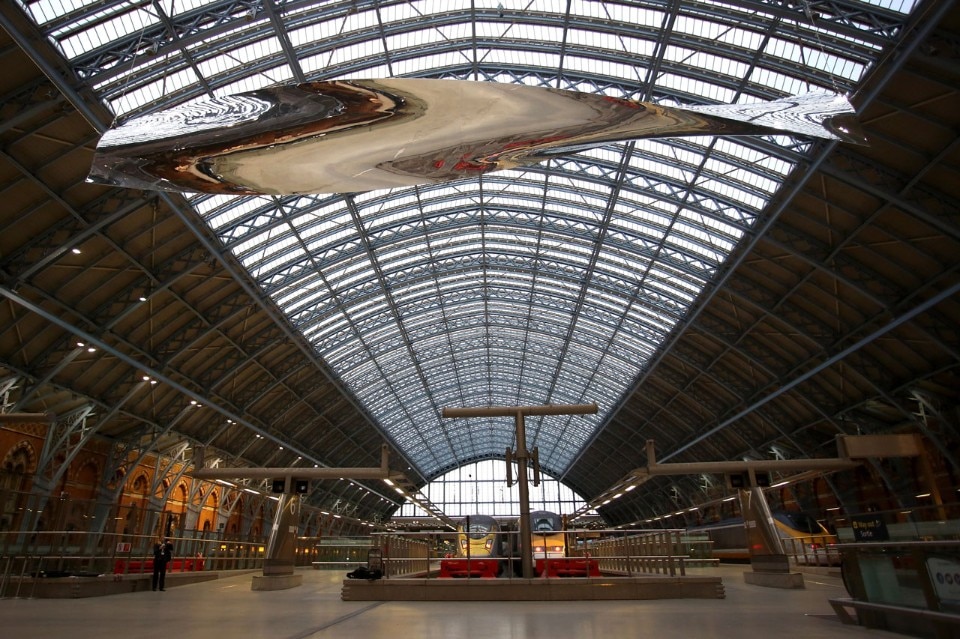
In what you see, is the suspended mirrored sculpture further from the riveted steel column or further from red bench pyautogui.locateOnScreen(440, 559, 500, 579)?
red bench pyautogui.locateOnScreen(440, 559, 500, 579)

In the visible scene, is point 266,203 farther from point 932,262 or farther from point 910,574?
point 932,262

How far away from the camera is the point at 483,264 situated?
4425 centimetres

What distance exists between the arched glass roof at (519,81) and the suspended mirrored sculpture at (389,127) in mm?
5824

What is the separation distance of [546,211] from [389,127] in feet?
104

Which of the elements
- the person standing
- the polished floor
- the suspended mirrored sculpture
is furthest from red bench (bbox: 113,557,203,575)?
the suspended mirrored sculpture

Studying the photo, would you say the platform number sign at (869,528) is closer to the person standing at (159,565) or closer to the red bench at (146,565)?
the person standing at (159,565)

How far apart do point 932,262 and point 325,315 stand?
34.7 metres

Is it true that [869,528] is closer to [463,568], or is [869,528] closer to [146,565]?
[463,568]

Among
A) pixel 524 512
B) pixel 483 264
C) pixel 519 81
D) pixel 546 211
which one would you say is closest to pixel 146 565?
pixel 524 512

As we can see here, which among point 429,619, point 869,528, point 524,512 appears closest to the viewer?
point 869,528

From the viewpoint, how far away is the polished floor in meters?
9.76

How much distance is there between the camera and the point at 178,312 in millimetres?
33000

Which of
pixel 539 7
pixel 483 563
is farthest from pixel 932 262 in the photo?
pixel 483 563

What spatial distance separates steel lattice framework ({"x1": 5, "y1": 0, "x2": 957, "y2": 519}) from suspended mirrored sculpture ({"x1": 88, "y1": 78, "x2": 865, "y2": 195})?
10184 millimetres
